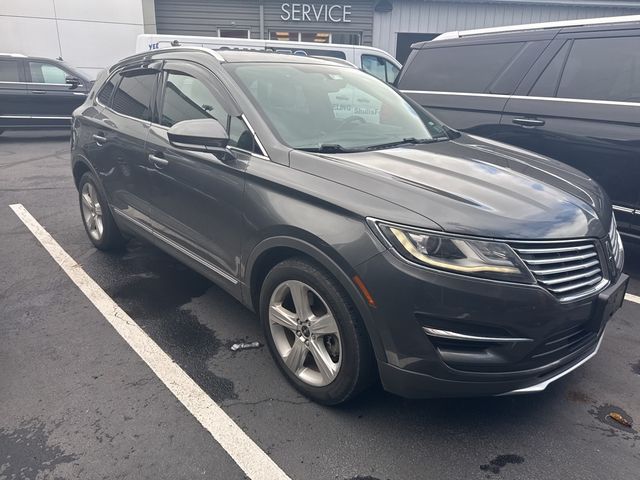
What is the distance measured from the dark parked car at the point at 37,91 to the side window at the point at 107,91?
25.9 feet

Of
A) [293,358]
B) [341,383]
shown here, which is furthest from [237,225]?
Answer: [341,383]

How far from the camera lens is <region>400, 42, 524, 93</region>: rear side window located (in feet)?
15.4

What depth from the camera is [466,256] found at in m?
2.02

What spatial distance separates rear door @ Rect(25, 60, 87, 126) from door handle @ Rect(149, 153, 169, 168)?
9394 millimetres

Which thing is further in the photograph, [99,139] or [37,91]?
[37,91]

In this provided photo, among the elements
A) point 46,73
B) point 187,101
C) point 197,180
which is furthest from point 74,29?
point 197,180

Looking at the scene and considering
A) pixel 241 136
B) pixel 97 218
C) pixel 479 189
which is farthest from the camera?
pixel 97 218

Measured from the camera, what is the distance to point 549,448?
2.30 m

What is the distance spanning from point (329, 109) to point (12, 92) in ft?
33.9

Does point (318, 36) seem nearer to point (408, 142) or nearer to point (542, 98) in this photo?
point (542, 98)

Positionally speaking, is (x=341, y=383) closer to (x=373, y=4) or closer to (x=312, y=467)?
(x=312, y=467)

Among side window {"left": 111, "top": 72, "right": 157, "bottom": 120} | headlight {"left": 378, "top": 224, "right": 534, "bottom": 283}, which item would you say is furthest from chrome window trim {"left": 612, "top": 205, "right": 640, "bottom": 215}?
side window {"left": 111, "top": 72, "right": 157, "bottom": 120}

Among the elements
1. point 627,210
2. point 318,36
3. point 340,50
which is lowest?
point 627,210

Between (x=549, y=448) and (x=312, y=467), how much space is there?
3.59ft
